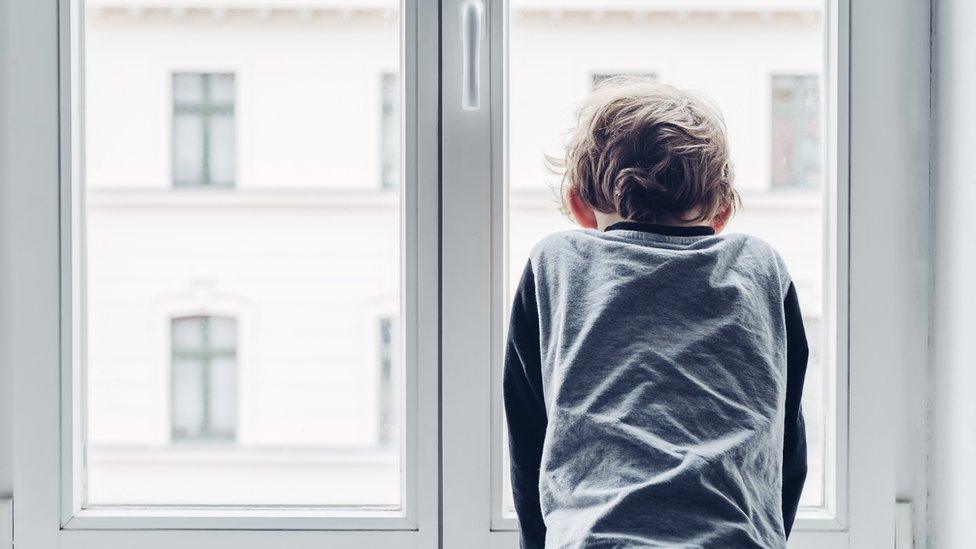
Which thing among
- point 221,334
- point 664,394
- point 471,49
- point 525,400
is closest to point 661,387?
point 664,394

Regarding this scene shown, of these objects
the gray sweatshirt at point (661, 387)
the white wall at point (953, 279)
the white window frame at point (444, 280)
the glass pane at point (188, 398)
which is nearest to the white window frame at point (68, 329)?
the white window frame at point (444, 280)

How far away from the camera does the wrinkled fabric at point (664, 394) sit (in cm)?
67

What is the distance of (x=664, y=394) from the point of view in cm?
71

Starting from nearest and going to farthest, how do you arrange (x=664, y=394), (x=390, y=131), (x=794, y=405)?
(x=664, y=394)
(x=794, y=405)
(x=390, y=131)

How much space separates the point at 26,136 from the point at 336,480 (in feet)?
1.85

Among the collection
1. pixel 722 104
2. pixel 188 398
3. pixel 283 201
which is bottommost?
pixel 188 398

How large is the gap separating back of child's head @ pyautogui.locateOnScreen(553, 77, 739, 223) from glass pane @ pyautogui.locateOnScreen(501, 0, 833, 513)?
0.17 m

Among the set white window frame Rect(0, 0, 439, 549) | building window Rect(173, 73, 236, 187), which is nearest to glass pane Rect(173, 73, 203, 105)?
building window Rect(173, 73, 236, 187)

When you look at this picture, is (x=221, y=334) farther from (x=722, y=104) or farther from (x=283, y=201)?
(x=722, y=104)

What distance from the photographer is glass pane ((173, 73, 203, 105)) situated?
1.03 m

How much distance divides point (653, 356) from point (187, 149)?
0.65 meters

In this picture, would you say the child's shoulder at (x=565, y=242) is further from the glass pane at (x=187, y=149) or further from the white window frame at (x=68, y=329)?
the glass pane at (x=187, y=149)

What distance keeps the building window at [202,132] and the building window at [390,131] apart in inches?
7.4

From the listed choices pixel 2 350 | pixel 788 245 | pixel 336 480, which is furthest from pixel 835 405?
pixel 2 350
